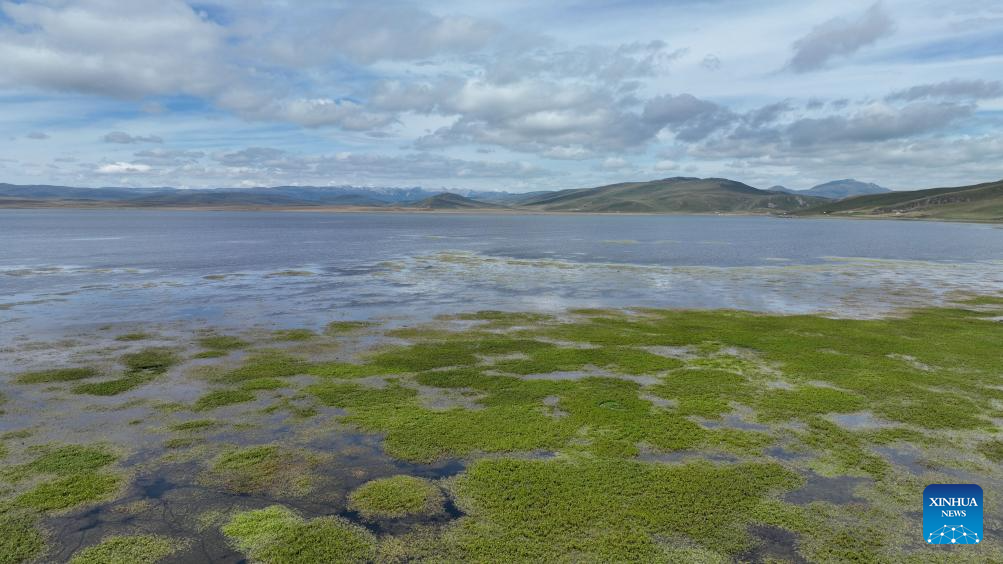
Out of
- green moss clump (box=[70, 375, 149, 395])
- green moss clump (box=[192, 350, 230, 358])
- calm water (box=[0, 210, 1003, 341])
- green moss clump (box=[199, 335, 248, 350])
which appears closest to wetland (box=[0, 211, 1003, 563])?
green moss clump (box=[70, 375, 149, 395])

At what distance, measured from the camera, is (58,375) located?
26.6 metres

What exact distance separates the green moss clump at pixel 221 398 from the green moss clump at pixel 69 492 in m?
6.04

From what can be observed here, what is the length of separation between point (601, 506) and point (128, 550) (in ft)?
37.9

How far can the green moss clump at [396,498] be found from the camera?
49.0 ft

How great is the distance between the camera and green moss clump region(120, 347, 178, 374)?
1102 inches

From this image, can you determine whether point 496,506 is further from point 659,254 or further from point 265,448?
point 659,254

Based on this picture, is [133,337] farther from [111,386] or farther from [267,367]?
[267,367]

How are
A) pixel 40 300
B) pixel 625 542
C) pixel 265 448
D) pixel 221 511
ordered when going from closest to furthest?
pixel 625 542 → pixel 221 511 → pixel 265 448 → pixel 40 300

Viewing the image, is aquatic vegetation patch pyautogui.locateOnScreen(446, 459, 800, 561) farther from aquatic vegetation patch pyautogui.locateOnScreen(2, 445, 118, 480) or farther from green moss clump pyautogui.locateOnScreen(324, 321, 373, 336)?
green moss clump pyautogui.locateOnScreen(324, 321, 373, 336)

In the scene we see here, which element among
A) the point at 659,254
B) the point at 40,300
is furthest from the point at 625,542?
the point at 659,254

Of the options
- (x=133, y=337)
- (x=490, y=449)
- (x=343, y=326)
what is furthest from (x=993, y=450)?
(x=133, y=337)

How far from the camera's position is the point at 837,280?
221 feet

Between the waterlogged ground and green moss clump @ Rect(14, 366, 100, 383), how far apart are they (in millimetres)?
159

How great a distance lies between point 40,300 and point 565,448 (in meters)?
50.4
